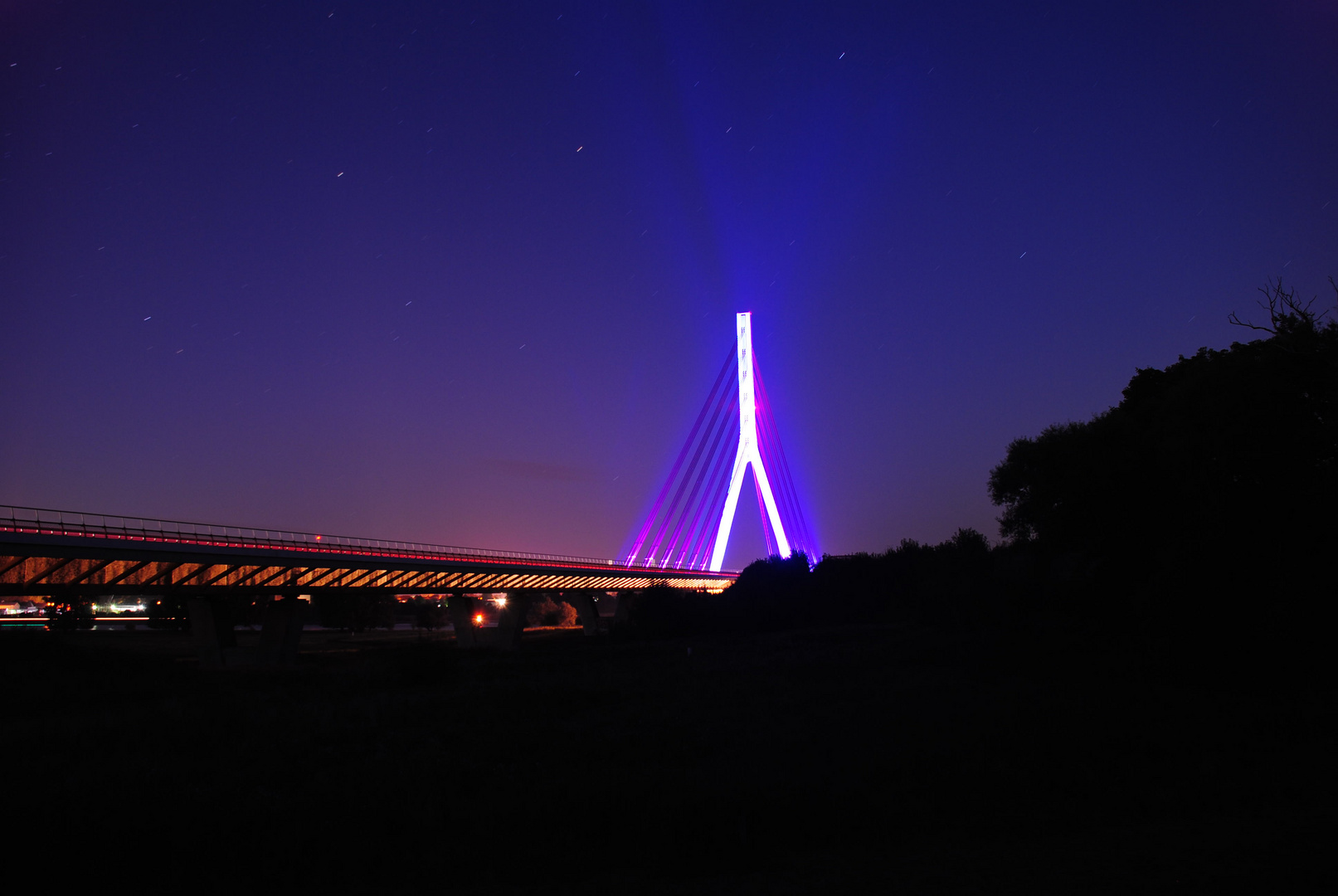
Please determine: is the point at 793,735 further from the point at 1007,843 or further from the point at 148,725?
the point at 148,725

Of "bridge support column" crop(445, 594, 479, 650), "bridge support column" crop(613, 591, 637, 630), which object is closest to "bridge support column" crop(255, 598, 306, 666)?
"bridge support column" crop(445, 594, 479, 650)

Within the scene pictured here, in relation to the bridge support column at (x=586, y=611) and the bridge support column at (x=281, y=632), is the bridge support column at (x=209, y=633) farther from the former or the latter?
the bridge support column at (x=586, y=611)

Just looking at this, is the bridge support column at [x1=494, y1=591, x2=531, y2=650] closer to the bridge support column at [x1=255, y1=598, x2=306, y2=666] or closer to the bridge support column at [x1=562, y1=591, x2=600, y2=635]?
the bridge support column at [x1=562, y1=591, x2=600, y2=635]

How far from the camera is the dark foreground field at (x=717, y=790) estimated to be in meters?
8.82

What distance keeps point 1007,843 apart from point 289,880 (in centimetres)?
786

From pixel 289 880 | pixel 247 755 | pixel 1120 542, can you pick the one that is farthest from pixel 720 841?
pixel 1120 542

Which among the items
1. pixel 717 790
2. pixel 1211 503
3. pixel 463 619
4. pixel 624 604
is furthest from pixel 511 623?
pixel 717 790

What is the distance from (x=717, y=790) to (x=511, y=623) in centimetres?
5621

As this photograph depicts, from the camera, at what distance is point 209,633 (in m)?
43.0

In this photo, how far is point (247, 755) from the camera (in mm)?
15852

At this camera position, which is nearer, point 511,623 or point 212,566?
point 212,566

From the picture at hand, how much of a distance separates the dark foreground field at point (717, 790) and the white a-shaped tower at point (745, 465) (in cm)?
4706

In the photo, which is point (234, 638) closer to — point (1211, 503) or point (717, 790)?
point (717, 790)

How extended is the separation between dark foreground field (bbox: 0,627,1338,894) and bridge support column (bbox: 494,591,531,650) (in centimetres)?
3989
